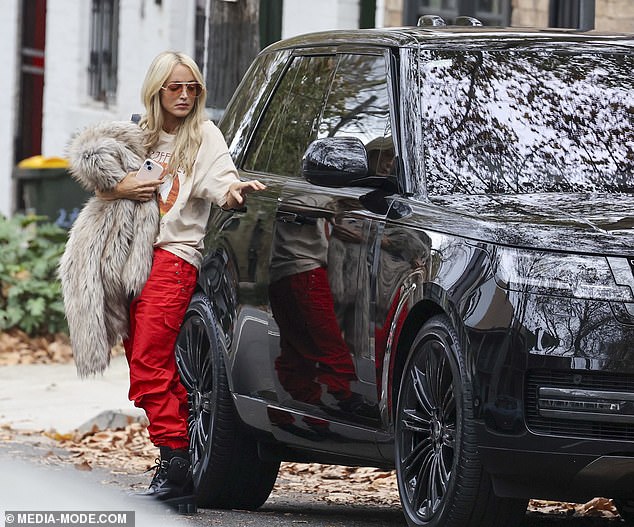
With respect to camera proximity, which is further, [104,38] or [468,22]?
[104,38]

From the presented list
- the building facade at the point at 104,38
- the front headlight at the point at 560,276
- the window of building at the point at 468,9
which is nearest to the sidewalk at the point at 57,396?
the building facade at the point at 104,38

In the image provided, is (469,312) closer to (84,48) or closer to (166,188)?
(166,188)

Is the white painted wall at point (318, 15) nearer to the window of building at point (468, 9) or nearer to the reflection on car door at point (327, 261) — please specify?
the window of building at point (468, 9)

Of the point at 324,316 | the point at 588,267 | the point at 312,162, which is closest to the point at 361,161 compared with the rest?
the point at 312,162

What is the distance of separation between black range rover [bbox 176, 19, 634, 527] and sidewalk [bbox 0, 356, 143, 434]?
3998 millimetres

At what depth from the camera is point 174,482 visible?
25.5ft

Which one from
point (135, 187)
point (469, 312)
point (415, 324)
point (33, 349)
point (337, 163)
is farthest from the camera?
point (33, 349)

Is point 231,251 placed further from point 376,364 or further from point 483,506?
point 483,506

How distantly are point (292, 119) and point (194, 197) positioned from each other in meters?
0.60

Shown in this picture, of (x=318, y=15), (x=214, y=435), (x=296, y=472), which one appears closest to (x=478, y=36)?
(x=214, y=435)

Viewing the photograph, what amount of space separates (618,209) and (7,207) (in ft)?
58.7

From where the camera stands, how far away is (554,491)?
6.07 meters

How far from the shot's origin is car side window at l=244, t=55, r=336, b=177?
25.8 ft

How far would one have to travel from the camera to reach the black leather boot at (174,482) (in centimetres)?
774
